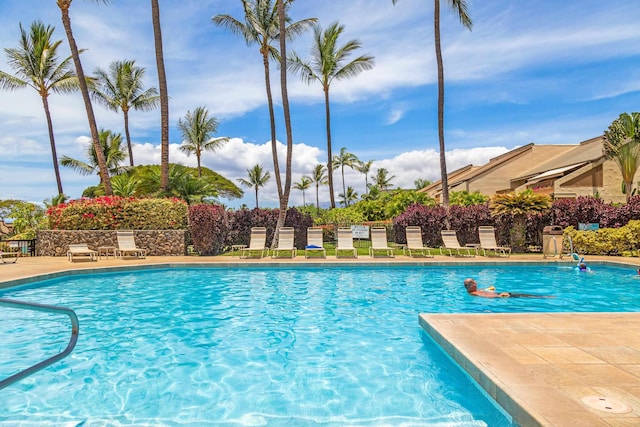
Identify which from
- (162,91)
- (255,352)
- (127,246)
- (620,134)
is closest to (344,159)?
(620,134)

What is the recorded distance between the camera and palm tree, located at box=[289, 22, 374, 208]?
23.6m

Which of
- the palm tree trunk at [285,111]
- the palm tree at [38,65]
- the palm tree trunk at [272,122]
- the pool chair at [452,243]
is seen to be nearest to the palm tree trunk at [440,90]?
the pool chair at [452,243]

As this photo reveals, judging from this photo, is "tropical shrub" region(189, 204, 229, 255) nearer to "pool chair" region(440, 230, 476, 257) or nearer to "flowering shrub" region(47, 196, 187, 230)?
"flowering shrub" region(47, 196, 187, 230)

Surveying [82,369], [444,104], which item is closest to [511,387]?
[82,369]

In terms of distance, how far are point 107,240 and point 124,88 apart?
18.4 m

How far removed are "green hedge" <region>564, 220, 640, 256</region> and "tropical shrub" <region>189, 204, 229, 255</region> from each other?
1293 cm

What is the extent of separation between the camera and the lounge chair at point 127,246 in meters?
14.0

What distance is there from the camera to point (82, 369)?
4.76m

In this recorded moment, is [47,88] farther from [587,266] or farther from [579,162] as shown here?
[579,162]

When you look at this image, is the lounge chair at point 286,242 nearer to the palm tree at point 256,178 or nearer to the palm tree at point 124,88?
the palm tree at point 124,88

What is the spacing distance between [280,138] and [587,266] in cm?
1437

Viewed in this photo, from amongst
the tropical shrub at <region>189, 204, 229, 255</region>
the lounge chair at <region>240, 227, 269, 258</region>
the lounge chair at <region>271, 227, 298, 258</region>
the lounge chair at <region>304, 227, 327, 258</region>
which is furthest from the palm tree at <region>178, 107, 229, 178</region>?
the lounge chair at <region>304, 227, 327, 258</region>

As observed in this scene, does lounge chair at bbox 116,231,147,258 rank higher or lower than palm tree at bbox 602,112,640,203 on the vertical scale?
lower

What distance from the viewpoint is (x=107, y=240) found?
15.2 metres
